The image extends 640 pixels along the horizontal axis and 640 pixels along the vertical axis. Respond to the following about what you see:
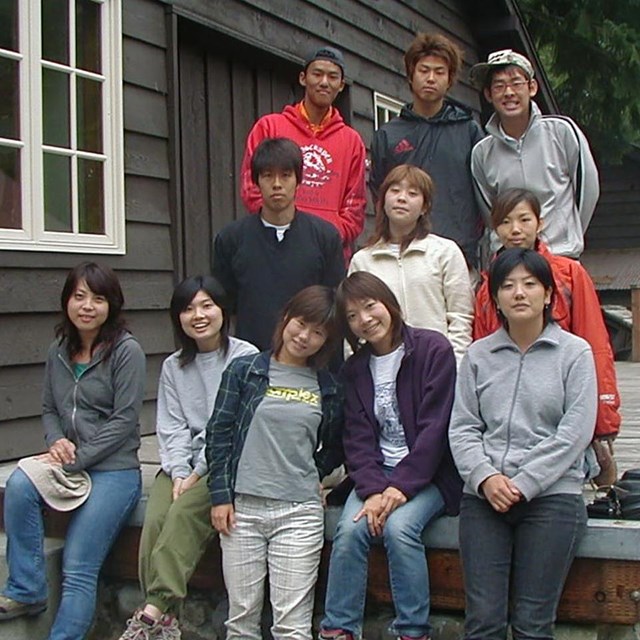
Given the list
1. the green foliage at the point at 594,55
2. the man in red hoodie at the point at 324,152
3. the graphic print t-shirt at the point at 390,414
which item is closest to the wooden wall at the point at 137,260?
the man in red hoodie at the point at 324,152

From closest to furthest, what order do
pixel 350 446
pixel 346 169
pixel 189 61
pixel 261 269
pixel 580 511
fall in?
pixel 580 511 < pixel 350 446 < pixel 261 269 < pixel 346 169 < pixel 189 61

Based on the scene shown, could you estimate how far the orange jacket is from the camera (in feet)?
11.4

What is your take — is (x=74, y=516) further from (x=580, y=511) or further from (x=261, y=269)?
(x=580, y=511)

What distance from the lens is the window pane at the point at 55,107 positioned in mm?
4949

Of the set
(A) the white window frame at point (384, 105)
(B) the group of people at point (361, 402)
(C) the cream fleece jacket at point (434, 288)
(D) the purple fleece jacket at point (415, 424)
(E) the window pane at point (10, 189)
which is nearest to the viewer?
(B) the group of people at point (361, 402)

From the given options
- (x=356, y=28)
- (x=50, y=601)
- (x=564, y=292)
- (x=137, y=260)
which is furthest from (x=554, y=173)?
(x=356, y=28)

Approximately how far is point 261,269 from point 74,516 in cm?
109

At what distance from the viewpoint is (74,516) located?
352 cm

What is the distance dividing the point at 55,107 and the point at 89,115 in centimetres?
27

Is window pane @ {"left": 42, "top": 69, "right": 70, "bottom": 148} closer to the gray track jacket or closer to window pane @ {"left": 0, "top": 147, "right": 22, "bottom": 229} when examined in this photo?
window pane @ {"left": 0, "top": 147, "right": 22, "bottom": 229}

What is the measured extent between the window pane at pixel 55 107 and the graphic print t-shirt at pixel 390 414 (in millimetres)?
2416

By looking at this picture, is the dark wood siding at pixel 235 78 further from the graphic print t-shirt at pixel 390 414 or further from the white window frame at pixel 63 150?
the graphic print t-shirt at pixel 390 414

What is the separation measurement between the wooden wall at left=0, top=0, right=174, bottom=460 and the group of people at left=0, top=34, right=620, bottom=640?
1.22 meters

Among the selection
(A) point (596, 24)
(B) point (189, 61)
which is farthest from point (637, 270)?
(B) point (189, 61)
